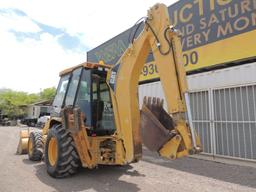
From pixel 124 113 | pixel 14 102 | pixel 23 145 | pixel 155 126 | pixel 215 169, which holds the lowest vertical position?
pixel 215 169

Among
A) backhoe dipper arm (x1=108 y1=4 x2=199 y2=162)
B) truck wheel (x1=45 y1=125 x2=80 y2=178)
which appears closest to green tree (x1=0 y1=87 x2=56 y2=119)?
truck wheel (x1=45 y1=125 x2=80 y2=178)

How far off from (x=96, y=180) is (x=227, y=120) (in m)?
4.42

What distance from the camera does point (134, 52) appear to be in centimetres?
516

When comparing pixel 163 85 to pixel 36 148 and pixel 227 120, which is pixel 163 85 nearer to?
pixel 227 120

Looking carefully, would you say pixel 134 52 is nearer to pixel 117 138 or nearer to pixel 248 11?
pixel 117 138

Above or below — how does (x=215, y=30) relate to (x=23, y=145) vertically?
above

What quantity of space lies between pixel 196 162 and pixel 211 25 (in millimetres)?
4601

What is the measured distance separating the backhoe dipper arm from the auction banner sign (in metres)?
3.28

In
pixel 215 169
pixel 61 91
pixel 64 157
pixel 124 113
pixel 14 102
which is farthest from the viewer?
pixel 14 102

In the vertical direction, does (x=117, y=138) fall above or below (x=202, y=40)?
below

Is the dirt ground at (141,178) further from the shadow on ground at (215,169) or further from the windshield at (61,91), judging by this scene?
the windshield at (61,91)

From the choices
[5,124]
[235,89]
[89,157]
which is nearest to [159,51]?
[89,157]

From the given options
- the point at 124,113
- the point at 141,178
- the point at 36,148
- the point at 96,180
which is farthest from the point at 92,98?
the point at 36,148

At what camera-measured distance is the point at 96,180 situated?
553 centimetres
